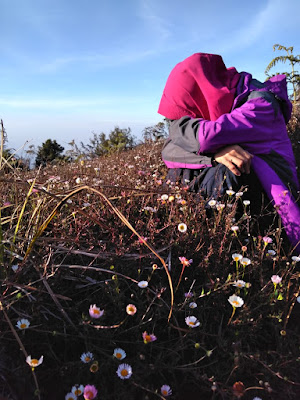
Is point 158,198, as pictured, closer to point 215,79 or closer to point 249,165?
point 249,165

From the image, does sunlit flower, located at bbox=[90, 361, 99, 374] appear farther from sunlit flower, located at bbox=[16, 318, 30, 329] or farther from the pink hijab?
the pink hijab

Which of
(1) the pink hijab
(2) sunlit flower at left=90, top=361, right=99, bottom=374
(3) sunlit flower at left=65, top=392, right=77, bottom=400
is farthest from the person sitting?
(3) sunlit flower at left=65, top=392, right=77, bottom=400

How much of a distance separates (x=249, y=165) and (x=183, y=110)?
0.84 metres

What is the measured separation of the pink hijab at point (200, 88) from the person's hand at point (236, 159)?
41cm

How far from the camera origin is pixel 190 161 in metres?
2.65

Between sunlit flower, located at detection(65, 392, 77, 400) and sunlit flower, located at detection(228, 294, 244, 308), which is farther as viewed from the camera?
sunlit flower, located at detection(228, 294, 244, 308)

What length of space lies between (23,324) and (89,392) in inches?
18.0

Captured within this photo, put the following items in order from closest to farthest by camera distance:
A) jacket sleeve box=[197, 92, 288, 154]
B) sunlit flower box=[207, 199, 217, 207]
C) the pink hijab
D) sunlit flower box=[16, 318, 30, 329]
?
sunlit flower box=[16, 318, 30, 329]
sunlit flower box=[207, 199, 217, 207]
jacket sleeve box=[197, 92, 288, 154]
the pink hijab

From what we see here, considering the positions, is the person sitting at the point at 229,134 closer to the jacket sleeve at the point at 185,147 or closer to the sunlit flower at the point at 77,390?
the jacket sleeve at the point at 185,147

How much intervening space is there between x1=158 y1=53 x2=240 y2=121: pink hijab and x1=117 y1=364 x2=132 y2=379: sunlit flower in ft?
6.56

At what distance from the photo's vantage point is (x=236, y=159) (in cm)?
228

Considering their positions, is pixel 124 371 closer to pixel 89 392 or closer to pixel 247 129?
pixel 89 392

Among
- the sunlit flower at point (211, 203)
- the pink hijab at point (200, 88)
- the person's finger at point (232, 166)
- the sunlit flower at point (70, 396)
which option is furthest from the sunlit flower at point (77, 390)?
the pink hijab at point (200, 88)

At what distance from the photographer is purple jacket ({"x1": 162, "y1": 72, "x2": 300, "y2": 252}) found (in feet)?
7.61
